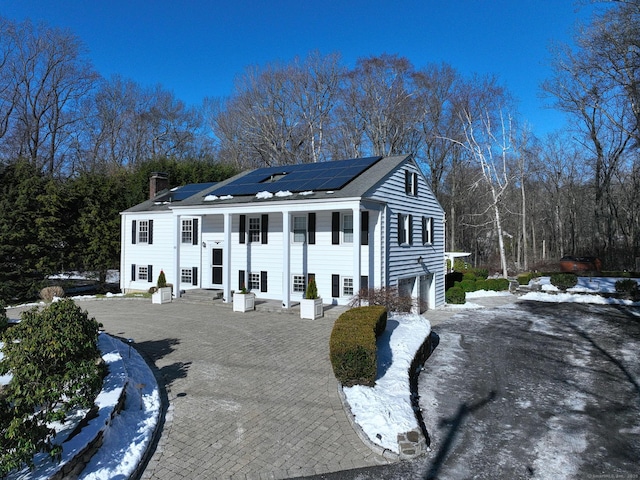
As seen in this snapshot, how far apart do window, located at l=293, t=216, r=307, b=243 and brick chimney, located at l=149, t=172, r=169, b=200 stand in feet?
45.2

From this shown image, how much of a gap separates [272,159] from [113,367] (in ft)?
109

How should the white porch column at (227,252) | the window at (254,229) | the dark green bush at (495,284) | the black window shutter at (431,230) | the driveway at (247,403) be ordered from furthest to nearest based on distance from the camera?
1. the dark green bush at (495,284)
2. the black window shutter at (431,230)
3. the window at (254,229)
4. the white porch column at (227,252)
5. the driveway at (247,403)

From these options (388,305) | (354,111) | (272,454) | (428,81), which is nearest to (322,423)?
(272,454)

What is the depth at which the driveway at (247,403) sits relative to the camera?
5793 millimetres

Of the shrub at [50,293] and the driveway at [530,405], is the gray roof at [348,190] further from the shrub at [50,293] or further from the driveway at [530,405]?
the shrub at [50,293]

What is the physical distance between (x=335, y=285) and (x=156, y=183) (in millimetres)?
17093

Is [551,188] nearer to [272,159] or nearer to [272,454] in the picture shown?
[272,159]

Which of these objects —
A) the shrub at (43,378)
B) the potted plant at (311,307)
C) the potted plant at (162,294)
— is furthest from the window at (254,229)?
the shrub at (43,378)

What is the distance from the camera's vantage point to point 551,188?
148 ft

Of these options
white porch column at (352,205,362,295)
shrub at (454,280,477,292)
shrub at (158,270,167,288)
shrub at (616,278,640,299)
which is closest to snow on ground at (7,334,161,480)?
white porch column at (352,205,362,295)

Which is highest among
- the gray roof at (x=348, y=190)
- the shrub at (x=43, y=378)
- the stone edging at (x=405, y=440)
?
the gray roof at (x=348, y=190)

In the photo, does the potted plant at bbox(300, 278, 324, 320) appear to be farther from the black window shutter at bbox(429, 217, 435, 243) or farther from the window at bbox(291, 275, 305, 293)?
the black window shutter at bbox(429, 217, 435, 243)

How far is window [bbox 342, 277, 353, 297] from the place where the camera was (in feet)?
58.7

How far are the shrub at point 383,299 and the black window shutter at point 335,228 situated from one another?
3.37 m
